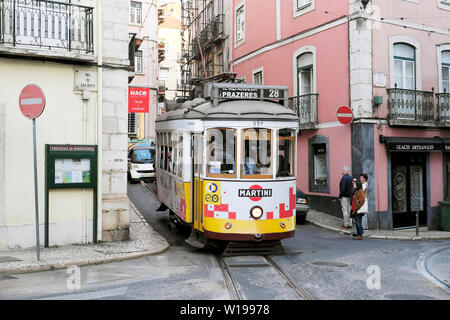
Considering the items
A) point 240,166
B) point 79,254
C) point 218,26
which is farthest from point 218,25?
point 79,254

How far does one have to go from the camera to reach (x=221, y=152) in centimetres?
961

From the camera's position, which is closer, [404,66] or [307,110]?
[404,66]

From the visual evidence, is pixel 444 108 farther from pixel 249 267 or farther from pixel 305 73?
pixel 249 267

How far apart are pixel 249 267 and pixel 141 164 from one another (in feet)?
49.5

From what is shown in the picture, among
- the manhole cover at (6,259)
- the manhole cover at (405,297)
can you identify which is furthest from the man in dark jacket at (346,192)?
the manhole cover at (6,259)

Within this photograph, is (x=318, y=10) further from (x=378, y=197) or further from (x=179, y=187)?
(x=179, y=187)

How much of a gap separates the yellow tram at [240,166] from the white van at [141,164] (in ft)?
43.1

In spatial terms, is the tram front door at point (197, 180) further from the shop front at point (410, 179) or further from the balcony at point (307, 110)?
the balcony at point (307, 110)

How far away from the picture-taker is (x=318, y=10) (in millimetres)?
17969

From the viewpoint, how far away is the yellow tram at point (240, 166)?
948 centimetres

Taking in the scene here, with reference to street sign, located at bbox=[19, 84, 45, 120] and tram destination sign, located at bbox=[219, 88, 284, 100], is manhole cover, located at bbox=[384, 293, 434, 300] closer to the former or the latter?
tram destination sign, located at bbox=[219, 88, 284, 100]

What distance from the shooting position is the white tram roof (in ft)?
31.4

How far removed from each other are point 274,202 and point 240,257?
50.3 inches

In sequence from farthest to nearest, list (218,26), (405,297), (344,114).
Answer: (218,26)
(344,114)
(405,297)
